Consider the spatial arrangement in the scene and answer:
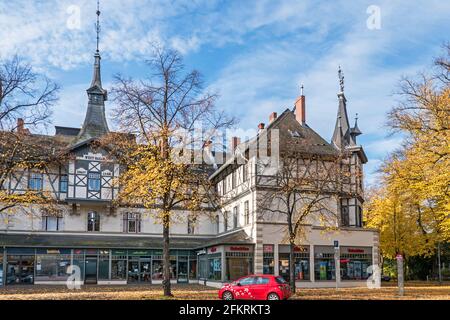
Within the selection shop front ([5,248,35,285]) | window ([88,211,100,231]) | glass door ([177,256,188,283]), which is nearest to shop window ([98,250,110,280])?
window ([88,211,100,231])

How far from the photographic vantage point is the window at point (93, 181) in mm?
42469

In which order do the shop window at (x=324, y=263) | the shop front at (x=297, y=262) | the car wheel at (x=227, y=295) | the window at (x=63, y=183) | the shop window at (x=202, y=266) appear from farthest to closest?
the window at (x=63, y=183) < the shop window at (x=202, y=266) < the shop window at (x=324, y=263) < the shop front at (x=297, y=262) < the car wheel at (x=227, y=295)

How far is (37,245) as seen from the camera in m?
39.2

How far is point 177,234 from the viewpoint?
4581 centimetres

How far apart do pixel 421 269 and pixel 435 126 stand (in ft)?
97.2

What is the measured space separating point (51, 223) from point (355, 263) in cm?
2476

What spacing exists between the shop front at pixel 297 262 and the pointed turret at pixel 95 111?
18.9 meters

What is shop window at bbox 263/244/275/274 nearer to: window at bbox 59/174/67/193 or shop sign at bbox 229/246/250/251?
shop sign at bbox 229/246/250/251

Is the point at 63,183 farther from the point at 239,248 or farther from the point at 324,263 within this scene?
the point at 324,263

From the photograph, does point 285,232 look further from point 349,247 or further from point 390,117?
point 390,117

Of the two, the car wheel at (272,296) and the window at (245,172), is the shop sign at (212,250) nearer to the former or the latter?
the window at (245,172)

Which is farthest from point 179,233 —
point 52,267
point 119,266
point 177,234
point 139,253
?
point 52,267

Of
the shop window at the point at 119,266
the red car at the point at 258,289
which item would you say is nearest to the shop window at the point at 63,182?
the shop window at the point at 119,266

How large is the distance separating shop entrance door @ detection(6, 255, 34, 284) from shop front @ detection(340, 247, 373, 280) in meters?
23.7
